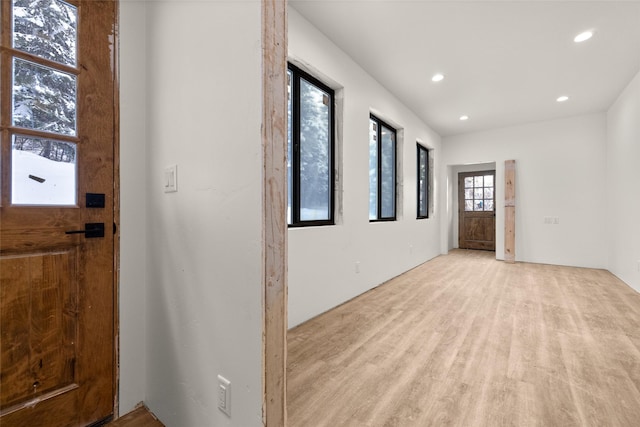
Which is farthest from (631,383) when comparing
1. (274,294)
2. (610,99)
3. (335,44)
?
(610,99)

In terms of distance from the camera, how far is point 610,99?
4.42m

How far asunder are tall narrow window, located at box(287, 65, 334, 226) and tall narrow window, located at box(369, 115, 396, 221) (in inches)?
41.2

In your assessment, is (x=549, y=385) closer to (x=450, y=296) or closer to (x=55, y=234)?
(x=450, y=296)

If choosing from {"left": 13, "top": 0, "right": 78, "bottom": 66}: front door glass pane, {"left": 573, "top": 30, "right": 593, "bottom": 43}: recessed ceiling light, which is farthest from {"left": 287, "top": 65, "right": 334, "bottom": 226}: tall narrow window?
{"left": 573, "top": 30, "right": 593, "bottom": 43}: recessed ceiling light

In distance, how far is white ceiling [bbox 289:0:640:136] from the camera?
97.0 inches

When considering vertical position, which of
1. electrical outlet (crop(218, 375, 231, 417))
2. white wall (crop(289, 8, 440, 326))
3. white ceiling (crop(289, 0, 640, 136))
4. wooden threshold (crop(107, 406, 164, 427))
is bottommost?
→ wooden threshold (crop(107, 406, 164, 427))

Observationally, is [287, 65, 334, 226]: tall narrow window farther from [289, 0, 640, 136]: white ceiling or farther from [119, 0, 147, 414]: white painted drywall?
[119, 0, 147, 414]: white painted drywall

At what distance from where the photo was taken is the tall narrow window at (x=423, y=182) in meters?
5.83

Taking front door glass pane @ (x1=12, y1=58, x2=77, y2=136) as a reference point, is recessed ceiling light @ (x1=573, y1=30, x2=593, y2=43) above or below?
above

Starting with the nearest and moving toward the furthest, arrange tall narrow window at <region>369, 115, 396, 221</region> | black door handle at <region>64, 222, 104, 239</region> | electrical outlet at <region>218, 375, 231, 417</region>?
electrical outlet at <region>218, 375, 231, 417</region> → black door handle at <region>64, 222, 104, 239</region> → tall narrow window at <region>369, 115, 396, 221</region>

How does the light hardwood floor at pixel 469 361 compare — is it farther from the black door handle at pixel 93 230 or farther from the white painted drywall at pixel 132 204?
the black door handle at pixel 93 230

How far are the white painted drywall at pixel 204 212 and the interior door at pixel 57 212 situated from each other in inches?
8.3

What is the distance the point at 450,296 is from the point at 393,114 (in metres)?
2.73

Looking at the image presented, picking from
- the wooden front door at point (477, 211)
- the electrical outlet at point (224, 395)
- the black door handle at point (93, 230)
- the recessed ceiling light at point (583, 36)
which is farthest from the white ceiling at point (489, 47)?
the wooden front door at point (477, 211)
